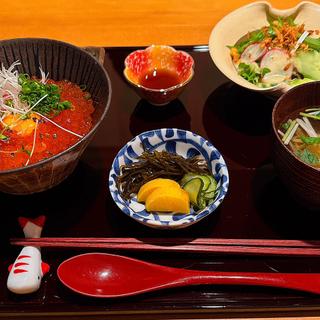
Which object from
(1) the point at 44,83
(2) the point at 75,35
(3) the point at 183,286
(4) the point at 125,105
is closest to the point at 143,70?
(4) the point at 125,105

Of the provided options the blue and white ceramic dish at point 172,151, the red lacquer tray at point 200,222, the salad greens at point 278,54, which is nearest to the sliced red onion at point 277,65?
the salad greens at point 278,54

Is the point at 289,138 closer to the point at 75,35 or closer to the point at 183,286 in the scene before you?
Result: the point at 183,286

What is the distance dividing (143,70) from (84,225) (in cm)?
75

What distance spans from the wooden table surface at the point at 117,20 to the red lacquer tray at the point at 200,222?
0.19m

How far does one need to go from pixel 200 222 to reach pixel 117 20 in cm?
128

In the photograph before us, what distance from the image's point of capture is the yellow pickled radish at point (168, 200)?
1231mm

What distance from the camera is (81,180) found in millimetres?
1433

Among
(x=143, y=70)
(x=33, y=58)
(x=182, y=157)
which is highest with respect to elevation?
(x=33, y=58)

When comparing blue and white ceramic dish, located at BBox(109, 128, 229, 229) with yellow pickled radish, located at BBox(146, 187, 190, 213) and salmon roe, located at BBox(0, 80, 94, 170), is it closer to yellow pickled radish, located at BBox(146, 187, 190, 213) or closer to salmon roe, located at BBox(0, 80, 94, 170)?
yellow pickled radish, located at BBox(146, 187, 190, 213)

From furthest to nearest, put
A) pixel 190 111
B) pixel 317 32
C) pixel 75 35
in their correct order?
pixel 75 35
pixel 317 32
pixel 190 111

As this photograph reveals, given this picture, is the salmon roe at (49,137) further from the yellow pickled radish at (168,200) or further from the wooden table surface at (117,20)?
the wooden table surface at (117,20)

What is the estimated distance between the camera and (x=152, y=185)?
129 cm

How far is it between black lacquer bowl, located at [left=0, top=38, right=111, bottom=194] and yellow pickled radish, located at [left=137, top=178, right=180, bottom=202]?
0.77 ft

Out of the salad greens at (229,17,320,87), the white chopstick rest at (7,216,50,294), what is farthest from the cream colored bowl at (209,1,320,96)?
the white chopstick rest at (7,216,50,294)
